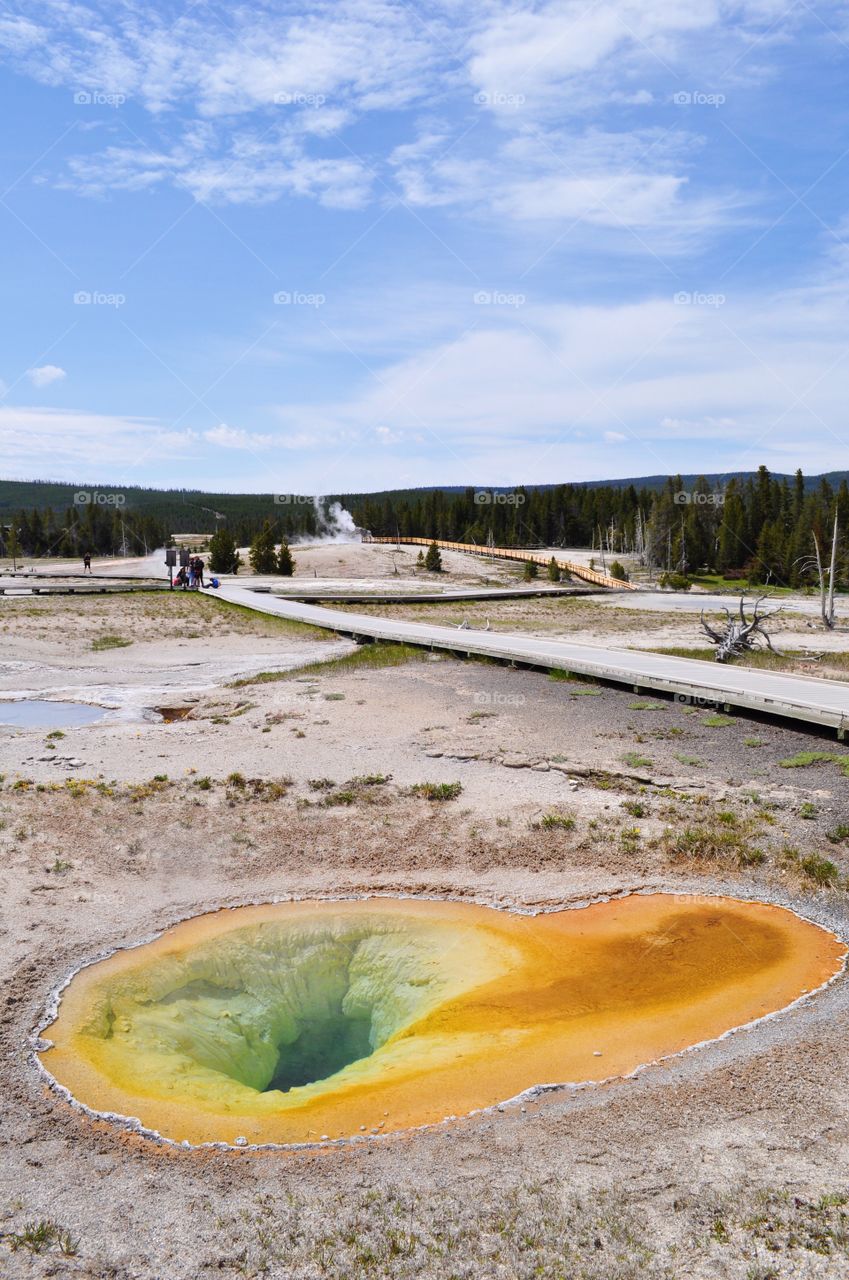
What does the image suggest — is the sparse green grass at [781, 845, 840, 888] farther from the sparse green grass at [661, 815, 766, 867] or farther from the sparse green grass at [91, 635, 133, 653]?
the sparse green grass at [91, 635, 133, 653]

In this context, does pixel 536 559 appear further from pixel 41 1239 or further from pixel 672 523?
pixel 41 1239

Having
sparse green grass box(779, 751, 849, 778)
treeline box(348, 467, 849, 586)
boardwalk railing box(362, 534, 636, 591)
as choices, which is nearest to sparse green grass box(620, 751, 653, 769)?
sparse green grass box(779, 751, 849, 778)

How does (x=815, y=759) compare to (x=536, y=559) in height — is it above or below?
below

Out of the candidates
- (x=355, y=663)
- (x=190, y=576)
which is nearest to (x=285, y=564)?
(x=190, y=576)

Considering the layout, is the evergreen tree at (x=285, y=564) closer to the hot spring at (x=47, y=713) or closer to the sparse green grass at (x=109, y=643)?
the sparse green grass at (x=109, y=643)

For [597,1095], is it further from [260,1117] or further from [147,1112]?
[147,1112]

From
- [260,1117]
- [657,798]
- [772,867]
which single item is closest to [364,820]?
[657,798]
